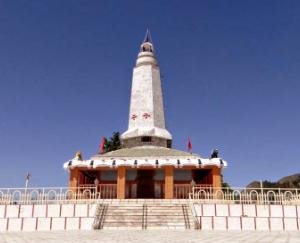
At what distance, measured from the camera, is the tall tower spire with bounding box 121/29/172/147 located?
3031 cm

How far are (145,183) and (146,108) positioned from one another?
24.8 ft

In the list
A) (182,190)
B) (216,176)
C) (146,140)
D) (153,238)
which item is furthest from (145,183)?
(153,238)

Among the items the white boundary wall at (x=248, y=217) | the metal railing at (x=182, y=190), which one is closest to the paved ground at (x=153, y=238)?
the white boundary wall at (x=248, y=217)

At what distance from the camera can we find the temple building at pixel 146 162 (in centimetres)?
2398

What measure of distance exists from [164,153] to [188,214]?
9.10 meters

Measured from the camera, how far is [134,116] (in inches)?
1238

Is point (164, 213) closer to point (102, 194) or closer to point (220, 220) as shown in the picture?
point (220, 220)

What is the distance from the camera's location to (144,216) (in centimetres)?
1748

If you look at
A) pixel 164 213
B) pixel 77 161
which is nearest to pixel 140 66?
pixel 77 161

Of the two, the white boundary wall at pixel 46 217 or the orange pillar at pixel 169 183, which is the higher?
the orange pillar at pixel 169 183

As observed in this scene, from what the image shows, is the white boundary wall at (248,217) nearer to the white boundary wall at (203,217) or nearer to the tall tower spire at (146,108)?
the white boundary wall at (203,217)

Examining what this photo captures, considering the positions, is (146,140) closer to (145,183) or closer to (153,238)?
(145,183)

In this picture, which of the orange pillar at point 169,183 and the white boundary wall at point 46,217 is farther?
the orange pillar at point 169,183

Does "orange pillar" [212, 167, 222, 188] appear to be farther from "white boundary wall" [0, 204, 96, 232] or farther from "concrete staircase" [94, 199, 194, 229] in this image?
"white boundary wall" [0, 204, 96, 232]
